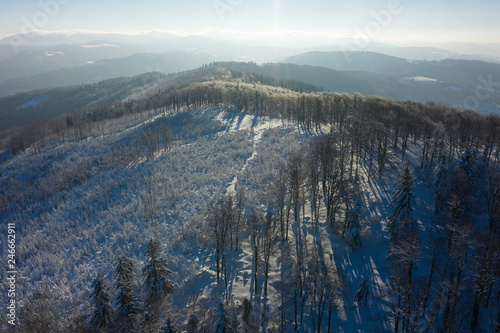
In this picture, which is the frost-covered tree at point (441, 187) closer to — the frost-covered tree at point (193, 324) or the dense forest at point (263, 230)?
the dense forest at point (263, 230)

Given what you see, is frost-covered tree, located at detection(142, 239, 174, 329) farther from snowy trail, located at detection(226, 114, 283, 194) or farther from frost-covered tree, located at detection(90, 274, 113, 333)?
snowy trail, located at detection(226, 114, 283, 194)

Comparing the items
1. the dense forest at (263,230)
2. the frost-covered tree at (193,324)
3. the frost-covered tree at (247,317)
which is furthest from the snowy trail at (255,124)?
the frost-covered tree at (193,324)

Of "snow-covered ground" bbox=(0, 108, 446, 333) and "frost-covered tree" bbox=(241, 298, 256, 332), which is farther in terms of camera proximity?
"snow-covered ground" bbox=(0, 108, 446, 333)

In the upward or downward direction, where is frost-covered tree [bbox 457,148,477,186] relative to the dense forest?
upward

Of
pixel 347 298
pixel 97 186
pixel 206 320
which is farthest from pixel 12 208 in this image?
pixel 347 298

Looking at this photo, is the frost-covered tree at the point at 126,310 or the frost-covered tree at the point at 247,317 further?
the frost-covered tree at the point at 247,317

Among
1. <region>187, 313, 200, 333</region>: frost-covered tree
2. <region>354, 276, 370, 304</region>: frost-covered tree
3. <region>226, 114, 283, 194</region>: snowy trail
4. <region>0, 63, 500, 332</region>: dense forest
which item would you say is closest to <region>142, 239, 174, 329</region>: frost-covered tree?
<region>0, 63, 500, 332</region>: dense forest

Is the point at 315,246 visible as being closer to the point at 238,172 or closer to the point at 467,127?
the point at 238,172

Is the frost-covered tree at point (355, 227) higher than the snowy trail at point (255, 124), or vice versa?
the snowy trail at point (255, 124)

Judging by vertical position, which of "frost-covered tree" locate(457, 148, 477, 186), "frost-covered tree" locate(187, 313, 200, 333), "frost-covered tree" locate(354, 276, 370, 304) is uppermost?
"frost-covered tree" locate(457, 148, 477, 186)
